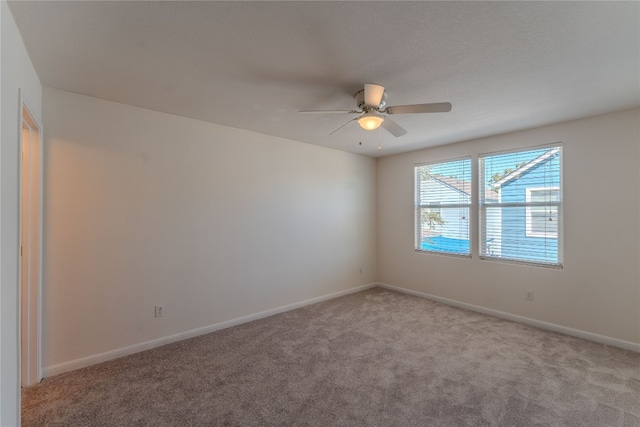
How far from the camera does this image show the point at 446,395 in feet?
7.17

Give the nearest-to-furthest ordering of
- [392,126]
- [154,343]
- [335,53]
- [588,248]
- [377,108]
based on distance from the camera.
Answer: [335,53]
[377,108]
[392,126]
[154,343]
[588,248]

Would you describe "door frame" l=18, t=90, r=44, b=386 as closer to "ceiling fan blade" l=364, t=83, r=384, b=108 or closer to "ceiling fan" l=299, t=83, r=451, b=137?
"ceiling fan" l=299, t=83, r=451, b=137

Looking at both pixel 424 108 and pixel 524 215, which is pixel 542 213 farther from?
pixel 424 108

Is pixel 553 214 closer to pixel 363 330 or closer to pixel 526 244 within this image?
pixel 526 244

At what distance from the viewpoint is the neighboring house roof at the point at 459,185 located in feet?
13.1

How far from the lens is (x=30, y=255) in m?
2.28

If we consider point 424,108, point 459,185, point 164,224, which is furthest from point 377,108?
point 459,185

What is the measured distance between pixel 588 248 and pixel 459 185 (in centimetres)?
164

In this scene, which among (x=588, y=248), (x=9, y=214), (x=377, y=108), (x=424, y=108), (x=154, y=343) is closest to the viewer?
(x=9, y=214)

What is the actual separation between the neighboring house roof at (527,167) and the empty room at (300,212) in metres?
0.03

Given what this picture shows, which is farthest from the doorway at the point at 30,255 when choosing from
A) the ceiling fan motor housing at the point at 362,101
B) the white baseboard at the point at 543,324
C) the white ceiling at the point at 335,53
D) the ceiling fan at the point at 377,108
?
the white baseboard at the point at 543,324

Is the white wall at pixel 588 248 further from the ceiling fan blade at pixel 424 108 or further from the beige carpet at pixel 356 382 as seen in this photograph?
the ceiling fan blade at pixel 424 108

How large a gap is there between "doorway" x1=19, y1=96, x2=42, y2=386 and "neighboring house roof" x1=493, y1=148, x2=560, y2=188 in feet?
16.1

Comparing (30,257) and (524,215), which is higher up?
(524,215)
